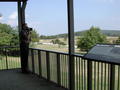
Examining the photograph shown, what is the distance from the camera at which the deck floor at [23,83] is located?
421 cm

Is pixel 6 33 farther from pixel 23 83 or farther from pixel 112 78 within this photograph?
pixel 112 78

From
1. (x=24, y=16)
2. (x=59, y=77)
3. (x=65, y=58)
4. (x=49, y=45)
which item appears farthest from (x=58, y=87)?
(x=24, y=16)

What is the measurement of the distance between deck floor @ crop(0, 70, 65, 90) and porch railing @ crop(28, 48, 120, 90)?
7.8 inches

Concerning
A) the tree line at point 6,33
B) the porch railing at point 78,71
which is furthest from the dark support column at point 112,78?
the tree line at point 6,33

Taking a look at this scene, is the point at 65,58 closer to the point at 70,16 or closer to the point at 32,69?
the point at 70,16

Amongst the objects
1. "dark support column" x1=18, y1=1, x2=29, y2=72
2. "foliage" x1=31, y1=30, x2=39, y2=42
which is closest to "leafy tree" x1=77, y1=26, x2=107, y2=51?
"dark support column" x1=18, y1=1, x2=29, y2=72

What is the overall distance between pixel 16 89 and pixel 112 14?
2.71 metres

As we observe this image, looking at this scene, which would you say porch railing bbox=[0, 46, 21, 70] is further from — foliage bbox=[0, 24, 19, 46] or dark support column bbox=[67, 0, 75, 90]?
foliage bbox=[0, 24, 19, 46]

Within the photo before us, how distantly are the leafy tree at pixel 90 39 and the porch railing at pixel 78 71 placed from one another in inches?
9.1

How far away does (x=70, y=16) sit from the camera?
11.5 feet

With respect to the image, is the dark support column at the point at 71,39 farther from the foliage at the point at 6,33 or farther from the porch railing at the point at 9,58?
the foliage at the point at 6,33

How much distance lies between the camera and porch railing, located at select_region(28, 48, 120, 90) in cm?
271

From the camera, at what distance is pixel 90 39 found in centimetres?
339

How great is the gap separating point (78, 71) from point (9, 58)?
159 inches
